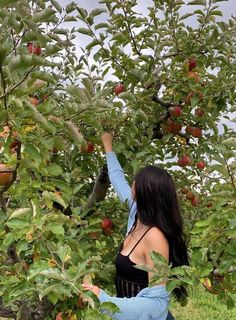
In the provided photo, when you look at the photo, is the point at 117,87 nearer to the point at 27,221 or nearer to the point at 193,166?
Result: the point at 193,166

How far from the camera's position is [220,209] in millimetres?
1975

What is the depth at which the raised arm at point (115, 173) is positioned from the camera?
2.74 metres

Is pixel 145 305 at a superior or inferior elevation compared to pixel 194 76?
inferior

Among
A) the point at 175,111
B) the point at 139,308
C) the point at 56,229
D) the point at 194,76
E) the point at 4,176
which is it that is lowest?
the point at 139,308

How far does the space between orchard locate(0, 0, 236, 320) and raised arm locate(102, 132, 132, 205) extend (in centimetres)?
5

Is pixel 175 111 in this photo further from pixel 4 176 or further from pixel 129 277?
pixel 4 176

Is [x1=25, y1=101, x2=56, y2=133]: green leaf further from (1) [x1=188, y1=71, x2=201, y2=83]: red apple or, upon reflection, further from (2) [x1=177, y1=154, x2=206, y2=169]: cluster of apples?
(2) [x1=177, y1=154, x2=206, y2=169]: cluster of apples

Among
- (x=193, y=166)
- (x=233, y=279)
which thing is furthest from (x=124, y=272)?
(x=193, y=166)

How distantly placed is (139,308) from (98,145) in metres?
1.20

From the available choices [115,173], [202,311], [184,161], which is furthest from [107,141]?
[202,311]

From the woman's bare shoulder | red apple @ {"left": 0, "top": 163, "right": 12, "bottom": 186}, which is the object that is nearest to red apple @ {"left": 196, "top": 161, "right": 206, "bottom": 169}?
the woman's bare shoulder

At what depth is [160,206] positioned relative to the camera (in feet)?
7.50

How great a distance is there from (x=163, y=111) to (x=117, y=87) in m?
0.41

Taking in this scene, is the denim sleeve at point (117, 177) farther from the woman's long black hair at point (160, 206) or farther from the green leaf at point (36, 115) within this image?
the green leaf at point (36, 115)
